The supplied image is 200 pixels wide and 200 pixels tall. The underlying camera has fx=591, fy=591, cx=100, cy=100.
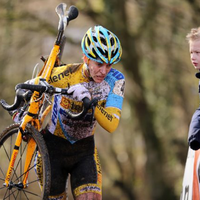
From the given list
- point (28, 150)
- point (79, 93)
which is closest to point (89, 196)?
point (28, 150)

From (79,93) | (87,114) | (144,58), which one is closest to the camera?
(79,93)

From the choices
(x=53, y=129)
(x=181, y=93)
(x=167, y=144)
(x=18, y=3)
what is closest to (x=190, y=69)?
(x=181, y=93)

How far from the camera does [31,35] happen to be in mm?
15688

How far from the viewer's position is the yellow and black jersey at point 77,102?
5406 millimetres

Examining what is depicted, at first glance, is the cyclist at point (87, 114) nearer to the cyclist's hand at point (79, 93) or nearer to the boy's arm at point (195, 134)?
the cyclist's hand at point (79, 93)

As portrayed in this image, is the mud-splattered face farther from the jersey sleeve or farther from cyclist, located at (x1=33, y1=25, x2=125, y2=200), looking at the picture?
the jersey sleeve

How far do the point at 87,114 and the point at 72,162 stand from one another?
1.60ft

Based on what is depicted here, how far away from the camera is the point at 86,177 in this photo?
540 cm

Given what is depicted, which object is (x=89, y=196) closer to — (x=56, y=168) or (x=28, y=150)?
(x=56, y=168)

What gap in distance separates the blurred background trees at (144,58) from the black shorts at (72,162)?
27.5 feet

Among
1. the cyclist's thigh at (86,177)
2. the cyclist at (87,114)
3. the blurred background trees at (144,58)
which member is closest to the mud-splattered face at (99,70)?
the cyclist at (87,114)

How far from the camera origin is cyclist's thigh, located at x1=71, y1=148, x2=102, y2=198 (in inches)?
211

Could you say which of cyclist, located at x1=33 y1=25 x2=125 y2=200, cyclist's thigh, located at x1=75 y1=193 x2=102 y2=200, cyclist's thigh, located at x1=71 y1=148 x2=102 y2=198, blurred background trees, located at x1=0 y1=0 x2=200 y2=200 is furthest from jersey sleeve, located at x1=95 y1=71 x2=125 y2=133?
blurred background trees, located at x1=0 y1=0 x2=200 y2=200

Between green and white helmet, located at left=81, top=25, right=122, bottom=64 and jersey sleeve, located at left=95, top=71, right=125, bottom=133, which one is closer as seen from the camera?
jersey sleeve, located at left=95, top=71, right=125, bottom=133
